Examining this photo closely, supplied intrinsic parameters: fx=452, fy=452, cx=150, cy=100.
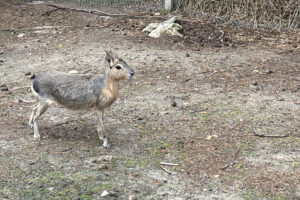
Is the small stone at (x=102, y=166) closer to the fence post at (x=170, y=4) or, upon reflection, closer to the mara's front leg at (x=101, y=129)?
the mara's front leg at (x=101, y=129)

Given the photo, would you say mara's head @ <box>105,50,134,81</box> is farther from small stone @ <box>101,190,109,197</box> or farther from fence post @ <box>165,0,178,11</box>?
fence post @ <box>165,0,178,11</box>

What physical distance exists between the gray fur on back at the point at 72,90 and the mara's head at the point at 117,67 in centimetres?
17

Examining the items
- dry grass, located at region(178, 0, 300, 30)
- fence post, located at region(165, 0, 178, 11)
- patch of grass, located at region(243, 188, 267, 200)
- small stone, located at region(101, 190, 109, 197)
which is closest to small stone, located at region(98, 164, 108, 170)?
small stone, located at region(101, 190, 109, 197)

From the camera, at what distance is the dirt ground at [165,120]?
3543 mm

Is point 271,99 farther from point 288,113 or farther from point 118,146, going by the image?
point 118,146

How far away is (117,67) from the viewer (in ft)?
13.7

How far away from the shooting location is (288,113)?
192 inches

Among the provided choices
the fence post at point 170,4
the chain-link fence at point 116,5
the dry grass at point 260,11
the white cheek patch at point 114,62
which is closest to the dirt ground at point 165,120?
the dry grass at point 260,11

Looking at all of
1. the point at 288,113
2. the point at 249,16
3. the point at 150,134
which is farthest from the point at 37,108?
the point at 249,16

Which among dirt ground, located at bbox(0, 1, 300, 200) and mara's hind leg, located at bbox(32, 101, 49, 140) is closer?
dirt ground, located at bbox(0, 1, 300, 200)

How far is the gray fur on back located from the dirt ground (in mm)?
369

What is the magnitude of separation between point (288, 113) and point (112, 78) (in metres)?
1.99

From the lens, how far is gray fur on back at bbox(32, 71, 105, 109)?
426 cm

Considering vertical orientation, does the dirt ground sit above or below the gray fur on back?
below
